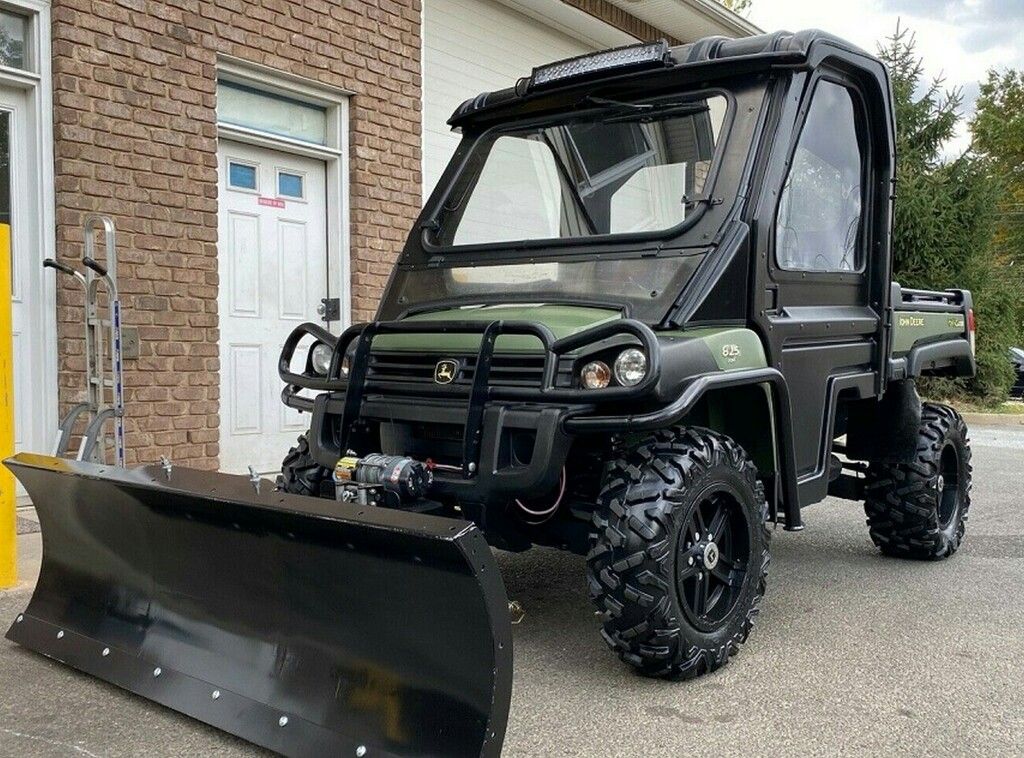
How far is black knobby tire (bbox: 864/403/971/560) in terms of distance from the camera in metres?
5.18

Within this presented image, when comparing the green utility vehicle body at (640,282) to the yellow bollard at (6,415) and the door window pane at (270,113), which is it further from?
the door window pane at (270,113)

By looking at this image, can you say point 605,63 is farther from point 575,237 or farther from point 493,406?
point 493,406

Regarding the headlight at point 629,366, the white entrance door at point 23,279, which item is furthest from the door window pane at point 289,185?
the headlight at point 629,366

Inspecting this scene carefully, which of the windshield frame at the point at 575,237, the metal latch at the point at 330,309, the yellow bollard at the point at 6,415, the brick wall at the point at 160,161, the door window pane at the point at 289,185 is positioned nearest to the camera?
the windshield frame at the point at 575,237

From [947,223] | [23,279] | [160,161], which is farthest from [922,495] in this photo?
[947,223]

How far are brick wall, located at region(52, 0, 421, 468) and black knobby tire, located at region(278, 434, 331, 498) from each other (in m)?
2.44

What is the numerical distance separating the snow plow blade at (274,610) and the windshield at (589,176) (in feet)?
6.01

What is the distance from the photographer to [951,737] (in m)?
3.08

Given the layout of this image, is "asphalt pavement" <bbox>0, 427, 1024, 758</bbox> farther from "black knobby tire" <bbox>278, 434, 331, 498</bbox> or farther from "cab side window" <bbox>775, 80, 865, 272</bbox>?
"cab side window" <bbox>775, 80, 865, 272</bbox>

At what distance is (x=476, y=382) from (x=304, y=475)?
1.13 meters

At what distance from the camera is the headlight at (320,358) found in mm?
4281

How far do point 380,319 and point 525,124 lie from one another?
1.10 m

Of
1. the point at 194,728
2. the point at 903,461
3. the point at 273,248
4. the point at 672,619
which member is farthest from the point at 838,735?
the point at 273,248

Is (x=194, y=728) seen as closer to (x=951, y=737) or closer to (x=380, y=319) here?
(x=380, y=319)
